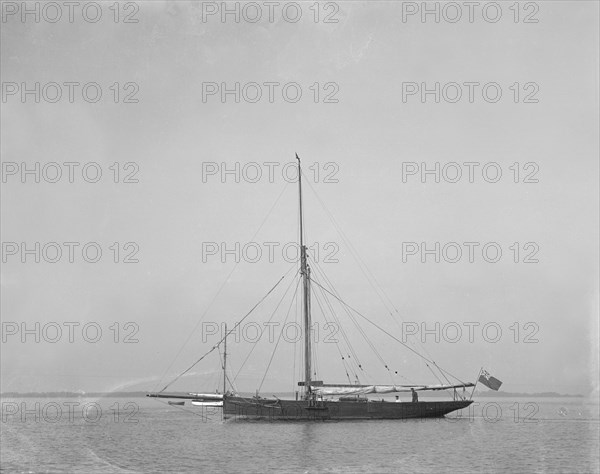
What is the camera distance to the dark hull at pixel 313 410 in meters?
95.7

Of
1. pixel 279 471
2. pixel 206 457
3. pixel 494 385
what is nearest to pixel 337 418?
pixel 494 385

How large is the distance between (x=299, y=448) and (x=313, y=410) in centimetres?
2742

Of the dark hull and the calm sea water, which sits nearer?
the calm sea water

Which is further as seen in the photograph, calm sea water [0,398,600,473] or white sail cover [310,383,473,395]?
white sail cover [310,383,473,395]

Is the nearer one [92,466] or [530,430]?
[92,466]

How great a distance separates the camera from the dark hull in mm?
95688

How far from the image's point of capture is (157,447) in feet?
235

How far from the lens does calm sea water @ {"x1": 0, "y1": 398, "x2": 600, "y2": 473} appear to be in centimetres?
5759

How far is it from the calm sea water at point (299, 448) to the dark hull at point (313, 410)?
1.57 m

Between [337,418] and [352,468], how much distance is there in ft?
134

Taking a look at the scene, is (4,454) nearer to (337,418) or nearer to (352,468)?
(352,468)

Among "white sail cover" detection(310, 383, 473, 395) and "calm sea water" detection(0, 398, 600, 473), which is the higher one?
"white sail cover" detection(310, 383, 473, 395)

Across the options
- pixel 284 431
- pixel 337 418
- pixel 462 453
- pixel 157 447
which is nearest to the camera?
pixel 462 453

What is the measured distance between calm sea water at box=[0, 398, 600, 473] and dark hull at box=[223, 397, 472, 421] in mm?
1566
